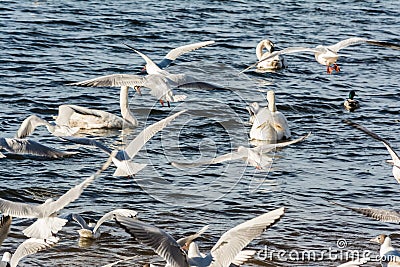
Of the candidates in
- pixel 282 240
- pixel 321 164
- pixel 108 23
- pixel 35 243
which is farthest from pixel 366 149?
pixel 108 23

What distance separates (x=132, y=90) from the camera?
15.4 m

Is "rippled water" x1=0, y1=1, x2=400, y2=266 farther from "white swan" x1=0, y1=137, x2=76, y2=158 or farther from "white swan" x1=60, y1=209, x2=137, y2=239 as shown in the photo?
"white swan" x1=0, y1=137, x2=76, y2=158

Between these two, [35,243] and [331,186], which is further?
[331,186]

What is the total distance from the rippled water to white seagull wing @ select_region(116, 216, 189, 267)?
1338 millimetres

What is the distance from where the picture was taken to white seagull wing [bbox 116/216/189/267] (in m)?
7.14

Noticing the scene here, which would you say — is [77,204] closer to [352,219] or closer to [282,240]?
[282,240]

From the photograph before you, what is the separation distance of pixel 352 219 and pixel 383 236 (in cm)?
98

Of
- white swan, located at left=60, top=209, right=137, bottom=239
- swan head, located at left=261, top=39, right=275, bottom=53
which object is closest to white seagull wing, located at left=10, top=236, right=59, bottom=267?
white swan, located at left=60, top=209, right=137, bottom=239

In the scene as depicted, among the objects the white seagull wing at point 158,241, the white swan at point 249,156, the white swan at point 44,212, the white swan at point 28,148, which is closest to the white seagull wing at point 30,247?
the white swan at point 44,212

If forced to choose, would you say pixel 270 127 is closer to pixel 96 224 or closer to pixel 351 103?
pixel 351 103

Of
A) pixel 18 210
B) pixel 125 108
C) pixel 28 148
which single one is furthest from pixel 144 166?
pixel 125 108

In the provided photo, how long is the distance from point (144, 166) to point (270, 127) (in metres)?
3.51

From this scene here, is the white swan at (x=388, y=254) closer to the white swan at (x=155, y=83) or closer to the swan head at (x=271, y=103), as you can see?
the white swan at (x=155, y=83)

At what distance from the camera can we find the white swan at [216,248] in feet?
23.5
